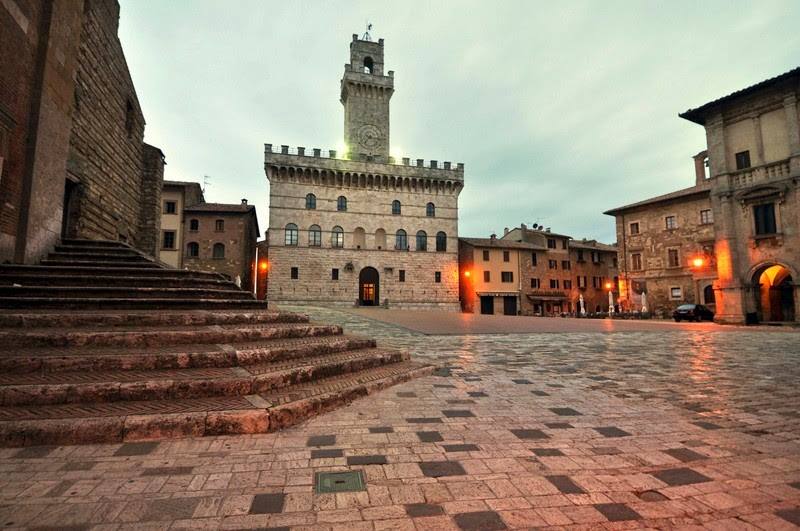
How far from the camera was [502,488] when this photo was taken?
2.71 m

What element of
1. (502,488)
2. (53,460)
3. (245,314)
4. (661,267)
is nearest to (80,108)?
(245,314)

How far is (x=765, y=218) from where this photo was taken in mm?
22500

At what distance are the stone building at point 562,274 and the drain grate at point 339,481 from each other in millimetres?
40870

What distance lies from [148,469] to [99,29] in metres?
13.3

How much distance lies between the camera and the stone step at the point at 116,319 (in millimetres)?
5445

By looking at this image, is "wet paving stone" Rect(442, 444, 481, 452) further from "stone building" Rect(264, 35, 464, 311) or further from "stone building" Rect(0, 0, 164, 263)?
"stone building" Rect(264, 35, 464, 311)

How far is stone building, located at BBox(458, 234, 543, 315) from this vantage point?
40.9 metres

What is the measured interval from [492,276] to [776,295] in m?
21.7

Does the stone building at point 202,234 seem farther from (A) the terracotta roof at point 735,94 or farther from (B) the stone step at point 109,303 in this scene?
(A) the terracotta roof at point 735,94

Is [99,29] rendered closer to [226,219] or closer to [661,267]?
[226,219]

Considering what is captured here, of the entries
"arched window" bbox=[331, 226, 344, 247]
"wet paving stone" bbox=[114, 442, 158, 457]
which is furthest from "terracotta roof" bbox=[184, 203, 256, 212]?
"wet paving stone" bbox=[114, 442, 158, 457]

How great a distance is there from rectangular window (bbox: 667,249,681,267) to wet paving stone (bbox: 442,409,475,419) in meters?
34.3

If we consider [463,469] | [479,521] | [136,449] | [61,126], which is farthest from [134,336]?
[61,126]

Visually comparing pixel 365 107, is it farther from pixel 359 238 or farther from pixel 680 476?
pixel 680 476
